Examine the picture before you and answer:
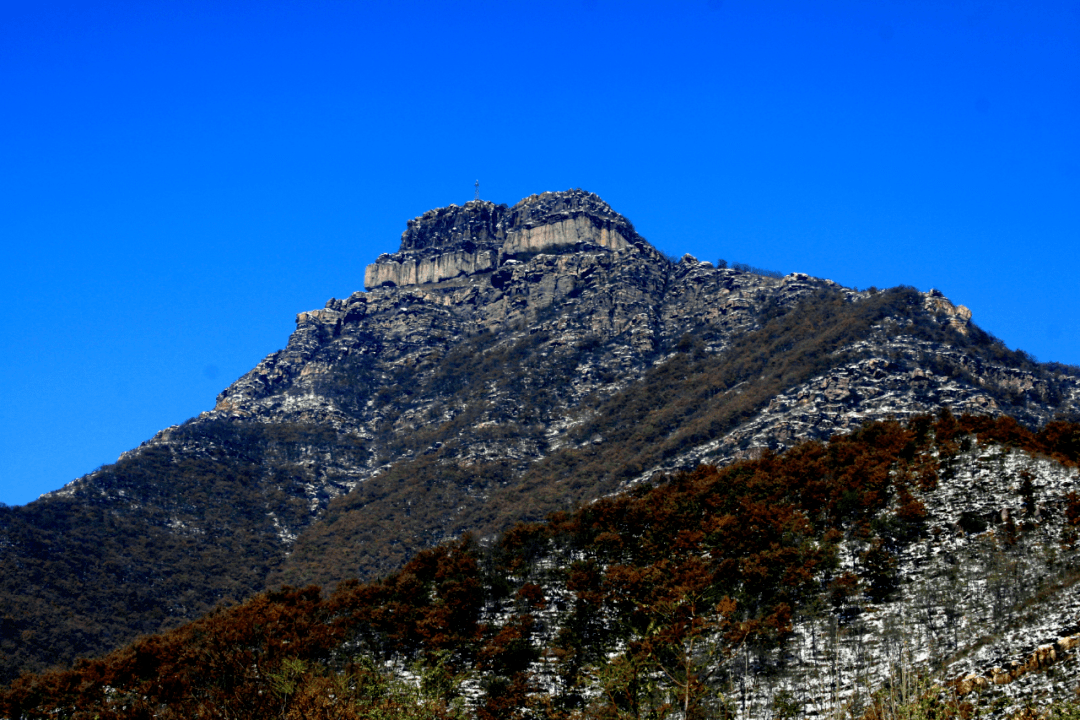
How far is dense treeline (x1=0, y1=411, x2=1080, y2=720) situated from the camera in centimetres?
5125

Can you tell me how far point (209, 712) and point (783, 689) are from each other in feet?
91.1

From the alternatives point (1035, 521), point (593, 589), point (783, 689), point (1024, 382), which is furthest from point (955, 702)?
point (1024, 382)

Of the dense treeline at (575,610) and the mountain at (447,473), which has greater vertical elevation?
the mountain at (447,473)

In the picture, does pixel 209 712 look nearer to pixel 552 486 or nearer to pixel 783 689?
pixel 783 689

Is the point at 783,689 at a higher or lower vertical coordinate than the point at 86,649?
lower

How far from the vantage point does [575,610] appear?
60.3 metres

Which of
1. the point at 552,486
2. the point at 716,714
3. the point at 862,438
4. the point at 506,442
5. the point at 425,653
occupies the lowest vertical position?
the point at 716,714

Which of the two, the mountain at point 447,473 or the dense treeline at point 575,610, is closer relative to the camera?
the dense treeline at point 575,610

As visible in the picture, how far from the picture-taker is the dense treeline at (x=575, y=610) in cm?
5125

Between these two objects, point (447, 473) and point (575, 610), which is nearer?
point (575, 610)

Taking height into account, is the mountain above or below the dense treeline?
above

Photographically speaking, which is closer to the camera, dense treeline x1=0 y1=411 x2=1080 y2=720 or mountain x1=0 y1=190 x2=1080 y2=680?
dense treeline x1=0 y1=411 x2=1080 y2=720

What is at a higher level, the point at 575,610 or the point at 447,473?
the point at 447,473

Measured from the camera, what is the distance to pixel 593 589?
61.9 m
